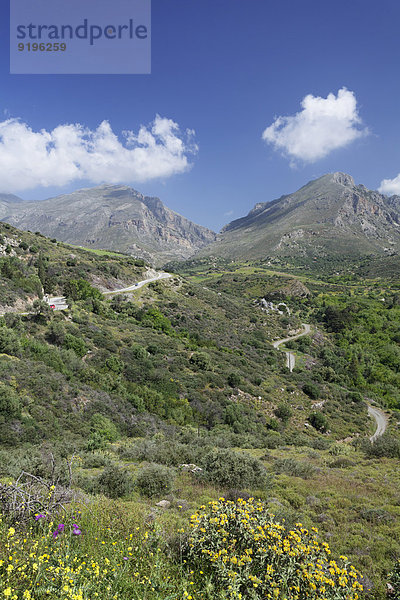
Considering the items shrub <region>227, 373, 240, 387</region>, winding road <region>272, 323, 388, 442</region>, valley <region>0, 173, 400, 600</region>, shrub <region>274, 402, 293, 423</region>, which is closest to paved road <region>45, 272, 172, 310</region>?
valley <region>0, 173, 400, 600</region>

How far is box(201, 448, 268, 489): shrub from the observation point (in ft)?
30.9

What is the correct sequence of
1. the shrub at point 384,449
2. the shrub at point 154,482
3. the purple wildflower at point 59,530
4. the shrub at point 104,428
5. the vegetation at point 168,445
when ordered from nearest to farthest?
the vegetation at point 168,445, the purple wildflower at point 59,530, the shrub at point 154,482, the shrub at point 384,449, the shrub at point 104,428

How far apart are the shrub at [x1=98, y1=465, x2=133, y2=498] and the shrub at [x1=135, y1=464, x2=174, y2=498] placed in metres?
0.43

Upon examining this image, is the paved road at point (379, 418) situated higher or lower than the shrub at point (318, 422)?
lower

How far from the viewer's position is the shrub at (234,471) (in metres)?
9.41

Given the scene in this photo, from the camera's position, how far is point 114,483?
803 centimetres

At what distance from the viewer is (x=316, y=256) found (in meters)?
181

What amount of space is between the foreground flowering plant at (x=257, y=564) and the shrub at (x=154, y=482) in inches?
176

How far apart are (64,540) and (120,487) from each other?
406cm

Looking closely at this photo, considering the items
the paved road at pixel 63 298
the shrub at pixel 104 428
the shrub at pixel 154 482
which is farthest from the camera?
the paved road at pixel 63 298

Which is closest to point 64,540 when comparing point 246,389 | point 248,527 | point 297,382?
point 248,527

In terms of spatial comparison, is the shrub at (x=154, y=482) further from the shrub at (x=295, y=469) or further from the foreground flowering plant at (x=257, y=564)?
the shrub at (x=295, y=469)

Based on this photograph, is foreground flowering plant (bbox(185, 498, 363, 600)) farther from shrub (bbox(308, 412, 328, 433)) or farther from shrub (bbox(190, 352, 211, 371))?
shrub (bbox(308, 412, 328, 433))

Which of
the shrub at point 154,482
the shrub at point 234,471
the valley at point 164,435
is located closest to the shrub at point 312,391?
the valley at point 164,435
